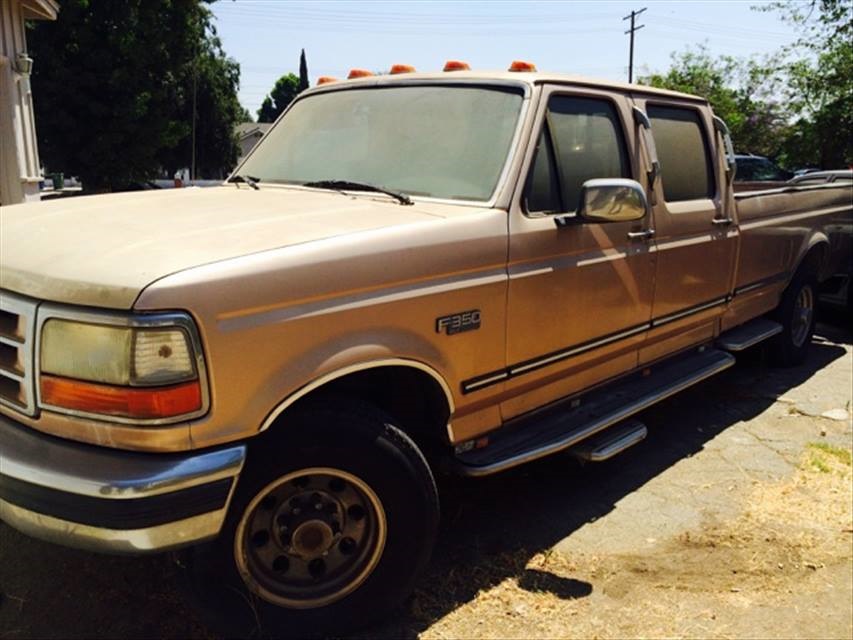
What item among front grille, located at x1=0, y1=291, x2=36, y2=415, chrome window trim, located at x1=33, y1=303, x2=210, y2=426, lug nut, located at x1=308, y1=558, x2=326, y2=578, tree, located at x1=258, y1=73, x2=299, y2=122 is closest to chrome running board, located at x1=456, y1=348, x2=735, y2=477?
lug nut, located at x1=308, y1=558, x2=326, y2=578

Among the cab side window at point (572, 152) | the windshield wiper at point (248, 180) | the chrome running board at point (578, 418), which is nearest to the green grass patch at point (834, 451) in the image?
the chrome running board at point (578, 418)

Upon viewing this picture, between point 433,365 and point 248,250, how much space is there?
86cm

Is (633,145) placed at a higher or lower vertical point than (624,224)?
higher

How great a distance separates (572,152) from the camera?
3736 mm

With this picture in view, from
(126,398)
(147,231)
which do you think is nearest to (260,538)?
(126,398)

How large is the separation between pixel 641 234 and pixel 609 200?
29.5 inches

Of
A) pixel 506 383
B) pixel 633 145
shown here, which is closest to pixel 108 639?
pixel 506 383

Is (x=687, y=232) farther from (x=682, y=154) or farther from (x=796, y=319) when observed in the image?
(x=796, y=319)

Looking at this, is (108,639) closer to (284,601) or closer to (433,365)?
(284,601)

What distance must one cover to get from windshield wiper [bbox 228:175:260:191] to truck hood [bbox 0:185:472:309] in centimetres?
31

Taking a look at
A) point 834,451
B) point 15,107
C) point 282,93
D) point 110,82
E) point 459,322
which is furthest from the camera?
point 282,93

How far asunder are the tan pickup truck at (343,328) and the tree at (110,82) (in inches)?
1022

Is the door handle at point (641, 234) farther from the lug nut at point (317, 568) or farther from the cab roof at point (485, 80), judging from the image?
the lug nut at point (317, 568)

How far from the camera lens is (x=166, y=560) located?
10.6 ft
